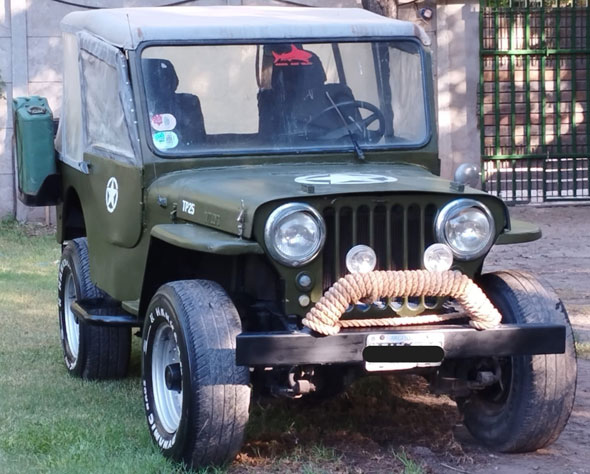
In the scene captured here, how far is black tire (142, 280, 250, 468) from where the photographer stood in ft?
15.7

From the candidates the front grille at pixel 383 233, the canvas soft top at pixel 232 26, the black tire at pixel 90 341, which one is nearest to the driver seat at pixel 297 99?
the canvas soft top at pixel 232 26

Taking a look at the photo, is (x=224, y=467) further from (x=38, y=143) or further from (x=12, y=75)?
(x=12, y=75)

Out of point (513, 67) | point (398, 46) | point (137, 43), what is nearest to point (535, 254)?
point (513, 67)

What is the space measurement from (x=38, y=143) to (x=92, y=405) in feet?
5.42

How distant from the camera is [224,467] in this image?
5.00 metres

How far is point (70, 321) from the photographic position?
7.34m

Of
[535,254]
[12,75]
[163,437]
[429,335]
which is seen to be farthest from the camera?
[12,75]

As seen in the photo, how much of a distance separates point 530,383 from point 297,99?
1827 mm

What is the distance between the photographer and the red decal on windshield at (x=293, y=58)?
5.99 metres

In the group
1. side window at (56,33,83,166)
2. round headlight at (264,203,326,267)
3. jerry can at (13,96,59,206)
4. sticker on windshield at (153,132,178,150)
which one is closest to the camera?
round headlight at (264,203,326,267)

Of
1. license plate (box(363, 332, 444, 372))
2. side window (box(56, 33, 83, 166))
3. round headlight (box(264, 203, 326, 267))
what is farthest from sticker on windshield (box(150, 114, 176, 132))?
license plate (box(363, 332, 444, 372))

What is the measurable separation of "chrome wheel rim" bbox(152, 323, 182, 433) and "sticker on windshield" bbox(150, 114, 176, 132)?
3.43 ft

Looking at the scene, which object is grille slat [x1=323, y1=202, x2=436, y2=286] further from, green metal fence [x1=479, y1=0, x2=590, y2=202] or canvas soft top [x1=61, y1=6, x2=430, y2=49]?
green metal fence [x1=479, y1=0, x2=590, y2=202]

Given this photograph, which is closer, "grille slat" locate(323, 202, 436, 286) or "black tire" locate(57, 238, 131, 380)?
"grille slat" locate(323, 202, 436, 286)
